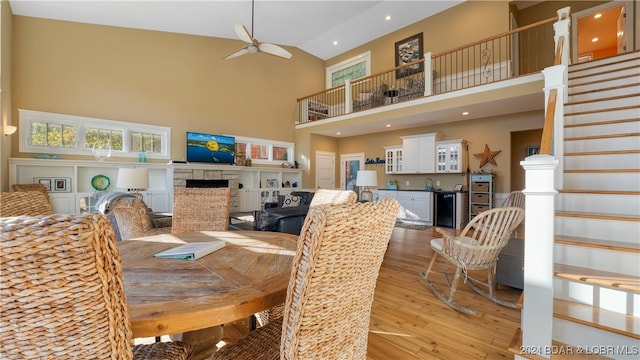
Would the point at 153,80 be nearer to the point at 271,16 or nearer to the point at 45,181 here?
the point at 45,181

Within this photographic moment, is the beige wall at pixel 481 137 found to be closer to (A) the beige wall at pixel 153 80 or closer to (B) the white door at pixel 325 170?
(B) the white door at pixel 325 170

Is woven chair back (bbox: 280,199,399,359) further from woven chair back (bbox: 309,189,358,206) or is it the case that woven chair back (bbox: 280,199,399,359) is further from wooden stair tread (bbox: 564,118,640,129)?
wooden stair tread (bbox: 564,118,640,129)

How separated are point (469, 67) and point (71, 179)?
9.07 metres

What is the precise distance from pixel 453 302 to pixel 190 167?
591 centimetres

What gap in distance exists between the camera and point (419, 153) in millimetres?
7145

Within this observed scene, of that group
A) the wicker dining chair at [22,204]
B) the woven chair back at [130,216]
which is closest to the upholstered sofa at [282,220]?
the woven chair back at [130,216]

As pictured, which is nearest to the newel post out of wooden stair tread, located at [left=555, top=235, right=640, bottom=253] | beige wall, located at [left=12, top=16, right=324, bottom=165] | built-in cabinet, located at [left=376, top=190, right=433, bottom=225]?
wooden stair tread, located at [left=555, top=235, right=640, bottom=253]

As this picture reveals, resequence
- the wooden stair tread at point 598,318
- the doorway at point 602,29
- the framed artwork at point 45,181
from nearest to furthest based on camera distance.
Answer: the wooden stair tread at point 598,318 → the framed artwork at point 45,181 → the doorway at point 602,29

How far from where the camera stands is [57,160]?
194 inches

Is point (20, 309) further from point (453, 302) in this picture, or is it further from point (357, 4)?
point (357, 4)

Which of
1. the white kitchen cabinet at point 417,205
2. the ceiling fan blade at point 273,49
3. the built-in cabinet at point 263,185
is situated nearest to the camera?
the ceiling fan blade at point 273,49

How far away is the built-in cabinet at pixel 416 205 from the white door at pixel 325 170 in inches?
92.1

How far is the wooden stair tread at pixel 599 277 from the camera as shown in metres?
1.54

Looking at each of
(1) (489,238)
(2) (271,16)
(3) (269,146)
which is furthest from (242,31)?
(1) (489,238)
